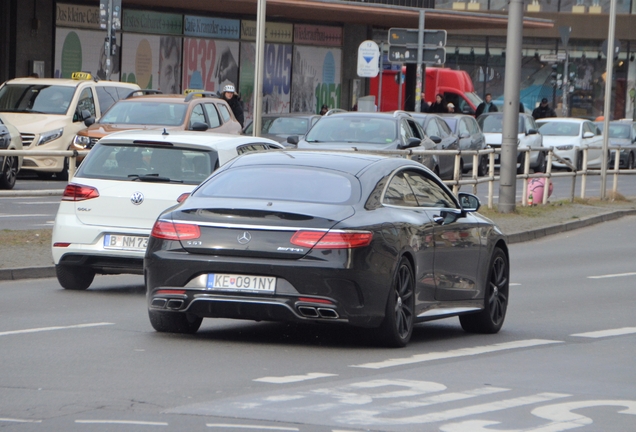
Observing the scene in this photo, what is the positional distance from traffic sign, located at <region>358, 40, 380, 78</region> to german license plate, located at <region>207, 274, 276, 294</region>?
926 inches

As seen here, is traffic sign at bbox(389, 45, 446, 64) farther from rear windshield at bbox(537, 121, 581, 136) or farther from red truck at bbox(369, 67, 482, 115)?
red truck at bbox(369, 67, 482, 115)

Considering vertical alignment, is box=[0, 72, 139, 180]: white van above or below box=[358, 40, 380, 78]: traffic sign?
below

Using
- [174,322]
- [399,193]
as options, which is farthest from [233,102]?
[174,322]

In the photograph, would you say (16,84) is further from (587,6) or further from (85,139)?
(587,6)

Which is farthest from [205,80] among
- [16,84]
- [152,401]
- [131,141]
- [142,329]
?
[152,401]

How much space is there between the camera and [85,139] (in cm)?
2572

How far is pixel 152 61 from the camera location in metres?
40.7

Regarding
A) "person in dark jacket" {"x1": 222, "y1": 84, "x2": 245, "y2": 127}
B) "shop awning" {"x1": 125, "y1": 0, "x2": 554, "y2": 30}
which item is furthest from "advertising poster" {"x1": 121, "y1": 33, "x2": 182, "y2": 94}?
"person in dark jacket" {"x1": 222, "y1": 84, "x2": 245, "y2": 127}

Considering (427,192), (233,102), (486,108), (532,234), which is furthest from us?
(486,108)

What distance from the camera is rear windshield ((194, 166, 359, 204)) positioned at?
9.68 m

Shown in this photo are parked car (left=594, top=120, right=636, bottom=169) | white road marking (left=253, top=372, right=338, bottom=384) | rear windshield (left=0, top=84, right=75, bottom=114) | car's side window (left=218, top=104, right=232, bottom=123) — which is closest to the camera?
white road marking (left=253, top=372, right=338, bottom=384)

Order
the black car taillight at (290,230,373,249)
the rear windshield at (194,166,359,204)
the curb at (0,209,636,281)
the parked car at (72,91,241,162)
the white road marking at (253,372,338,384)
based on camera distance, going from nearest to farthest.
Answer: the white road marking at (253,372,338,384)
the black car taillight at (290,230,373,249)
the rear windshield at (194,166,359,204)
the curb at (0,209,636,281)
the parked car at (72,91,241,162)

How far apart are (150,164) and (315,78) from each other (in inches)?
1365

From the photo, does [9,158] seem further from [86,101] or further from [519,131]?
[519,131]
